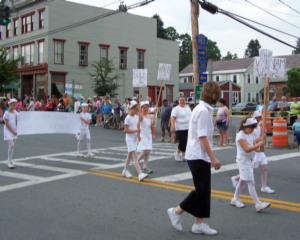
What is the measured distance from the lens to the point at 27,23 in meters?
40.1

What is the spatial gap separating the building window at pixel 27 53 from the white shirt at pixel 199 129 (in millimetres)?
37108

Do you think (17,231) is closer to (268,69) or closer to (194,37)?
(268,69)

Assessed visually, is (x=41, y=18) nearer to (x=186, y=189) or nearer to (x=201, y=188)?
(x=186, y=189)

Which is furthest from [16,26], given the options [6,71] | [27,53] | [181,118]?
[181,118]

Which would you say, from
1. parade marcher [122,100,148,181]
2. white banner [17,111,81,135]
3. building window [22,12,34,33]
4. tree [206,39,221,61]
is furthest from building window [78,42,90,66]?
tree [206,39,221,61]

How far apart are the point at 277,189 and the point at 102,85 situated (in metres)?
Answer: 28.0

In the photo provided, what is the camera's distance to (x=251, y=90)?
67.2 m

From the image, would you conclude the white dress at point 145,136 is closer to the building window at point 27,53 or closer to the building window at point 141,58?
the building window at point 27,53

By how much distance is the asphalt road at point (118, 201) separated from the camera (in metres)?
5.20

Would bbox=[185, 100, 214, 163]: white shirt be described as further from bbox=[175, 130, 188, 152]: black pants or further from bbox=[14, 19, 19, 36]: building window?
bbox=[14, 19, 19, 36]: building window

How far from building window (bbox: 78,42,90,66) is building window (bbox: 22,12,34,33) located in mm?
5408

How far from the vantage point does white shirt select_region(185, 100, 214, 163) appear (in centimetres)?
476

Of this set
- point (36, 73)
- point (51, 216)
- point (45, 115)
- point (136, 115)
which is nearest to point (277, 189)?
point (136, 115)

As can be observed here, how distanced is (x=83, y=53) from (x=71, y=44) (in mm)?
1690
